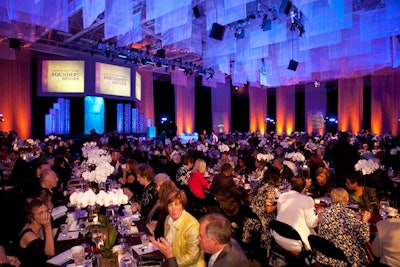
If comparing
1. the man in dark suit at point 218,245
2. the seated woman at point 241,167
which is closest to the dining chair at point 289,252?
the man in dark suit at point 218,245

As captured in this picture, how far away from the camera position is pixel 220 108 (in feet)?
73.8

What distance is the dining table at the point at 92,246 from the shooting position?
2.45 m

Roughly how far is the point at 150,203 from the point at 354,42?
881 centimetres

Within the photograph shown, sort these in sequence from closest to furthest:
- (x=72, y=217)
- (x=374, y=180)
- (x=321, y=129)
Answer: (x=72, y=217) → (x=374, y=180) → (x=321, y=129)

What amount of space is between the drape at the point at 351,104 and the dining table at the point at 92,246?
1919 cm

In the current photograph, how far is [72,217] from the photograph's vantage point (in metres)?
3.64

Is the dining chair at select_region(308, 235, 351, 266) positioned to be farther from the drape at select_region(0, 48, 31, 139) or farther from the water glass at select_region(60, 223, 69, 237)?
the drape at select_region(0, 48, 31, 139)

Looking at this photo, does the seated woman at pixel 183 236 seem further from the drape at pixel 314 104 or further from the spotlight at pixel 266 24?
the drape at pixel 314 104

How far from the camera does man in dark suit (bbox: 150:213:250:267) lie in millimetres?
2023

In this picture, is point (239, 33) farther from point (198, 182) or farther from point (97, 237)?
point (97, 237)

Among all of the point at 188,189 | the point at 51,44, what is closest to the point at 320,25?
the point at 188,189

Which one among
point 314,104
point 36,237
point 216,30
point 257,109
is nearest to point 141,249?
point 36,237

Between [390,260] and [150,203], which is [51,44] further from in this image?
[390,260]

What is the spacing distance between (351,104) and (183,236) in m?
19.9
